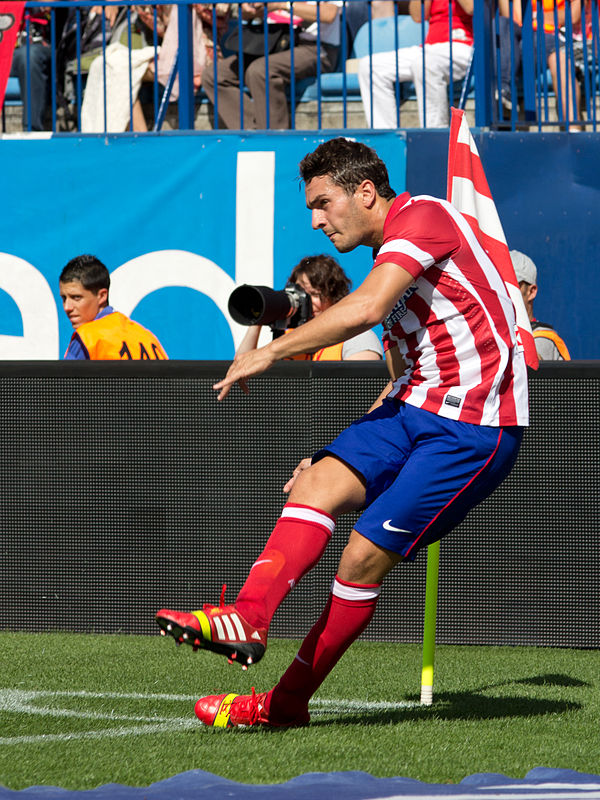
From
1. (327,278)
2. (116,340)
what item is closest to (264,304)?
(327,278)

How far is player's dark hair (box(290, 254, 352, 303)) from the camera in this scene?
20.9 feet

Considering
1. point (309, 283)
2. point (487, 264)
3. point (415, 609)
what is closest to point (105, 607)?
point (415, 609)

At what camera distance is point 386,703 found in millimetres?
4570

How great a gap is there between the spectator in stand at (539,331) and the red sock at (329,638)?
2.55 metres

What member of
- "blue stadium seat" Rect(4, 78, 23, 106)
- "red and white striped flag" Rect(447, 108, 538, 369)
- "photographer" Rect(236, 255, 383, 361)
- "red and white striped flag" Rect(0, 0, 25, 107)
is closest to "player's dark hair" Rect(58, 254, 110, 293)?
"photographer" Rect(236, 255, 383, 361)

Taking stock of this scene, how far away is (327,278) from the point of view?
6.40 meters

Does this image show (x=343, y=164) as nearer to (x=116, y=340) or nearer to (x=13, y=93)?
(x=116, y=340)

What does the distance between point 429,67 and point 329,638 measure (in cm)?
579

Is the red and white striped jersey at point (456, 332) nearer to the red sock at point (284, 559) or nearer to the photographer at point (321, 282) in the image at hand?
the red sock at point (284, 559)

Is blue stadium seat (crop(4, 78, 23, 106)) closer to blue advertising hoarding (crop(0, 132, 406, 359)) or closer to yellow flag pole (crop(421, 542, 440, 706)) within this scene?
blue advertising hoarding (crop(0, 132, 406, 359))

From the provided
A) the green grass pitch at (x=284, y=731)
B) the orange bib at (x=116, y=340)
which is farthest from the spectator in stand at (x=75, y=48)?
the green grass pitch at (x=284, y=731)

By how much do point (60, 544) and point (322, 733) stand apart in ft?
7.83

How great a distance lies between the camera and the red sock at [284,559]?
3545 mm

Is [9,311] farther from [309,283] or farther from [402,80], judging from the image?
[402,80]
